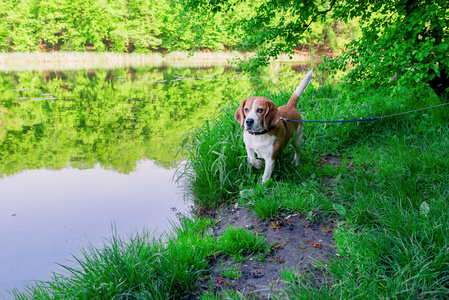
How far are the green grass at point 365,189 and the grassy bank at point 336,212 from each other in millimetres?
11

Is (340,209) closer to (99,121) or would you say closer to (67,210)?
(67,210)

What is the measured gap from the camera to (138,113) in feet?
29.6

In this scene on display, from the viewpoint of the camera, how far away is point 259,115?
121 inches

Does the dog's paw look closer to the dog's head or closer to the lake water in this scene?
the dog's head

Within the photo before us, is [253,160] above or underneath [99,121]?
above

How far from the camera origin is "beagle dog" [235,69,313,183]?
3096 mm

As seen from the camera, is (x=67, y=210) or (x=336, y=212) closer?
(x=336, y=212)

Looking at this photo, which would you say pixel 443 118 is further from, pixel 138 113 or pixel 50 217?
pixel 138 113

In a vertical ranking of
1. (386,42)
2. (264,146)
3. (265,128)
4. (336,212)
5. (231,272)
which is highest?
(386,42)

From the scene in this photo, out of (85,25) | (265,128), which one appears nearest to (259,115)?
(265,128)

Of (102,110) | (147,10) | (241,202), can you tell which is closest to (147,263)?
(241,202)

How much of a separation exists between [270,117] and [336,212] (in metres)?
1.16

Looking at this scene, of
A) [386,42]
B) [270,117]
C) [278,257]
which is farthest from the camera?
[386,42]

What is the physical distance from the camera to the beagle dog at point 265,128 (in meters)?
3.10
